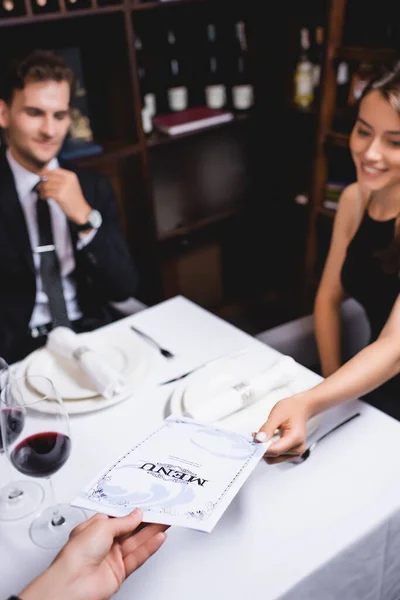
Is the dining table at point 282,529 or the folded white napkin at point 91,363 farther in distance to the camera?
the folded white napkin at point 91,363

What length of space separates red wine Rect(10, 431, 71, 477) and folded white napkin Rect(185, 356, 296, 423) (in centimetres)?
24

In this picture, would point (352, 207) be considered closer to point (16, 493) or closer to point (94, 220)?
point (94, 220)

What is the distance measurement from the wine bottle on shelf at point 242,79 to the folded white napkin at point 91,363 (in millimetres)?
1720

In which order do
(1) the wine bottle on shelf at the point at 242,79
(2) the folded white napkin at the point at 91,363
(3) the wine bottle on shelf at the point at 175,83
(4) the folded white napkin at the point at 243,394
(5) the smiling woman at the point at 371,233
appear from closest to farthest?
(4) the folded white napkin at the point at 243,394
(2) the folded white napkin at the point at 91,363
(5) the smiling woman at the point at 371,233
(3) the wine bottle on shelf at the point at 175,83
(1) the wine bottle on shelf at the point at 242,79

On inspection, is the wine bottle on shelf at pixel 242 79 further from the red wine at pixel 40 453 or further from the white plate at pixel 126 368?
the red wine at pixel 40 453

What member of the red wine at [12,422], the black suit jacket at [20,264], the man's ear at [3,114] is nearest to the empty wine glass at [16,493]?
the red wine at [12,422]

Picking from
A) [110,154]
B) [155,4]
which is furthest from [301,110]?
[110,154]

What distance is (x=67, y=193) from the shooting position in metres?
1.71

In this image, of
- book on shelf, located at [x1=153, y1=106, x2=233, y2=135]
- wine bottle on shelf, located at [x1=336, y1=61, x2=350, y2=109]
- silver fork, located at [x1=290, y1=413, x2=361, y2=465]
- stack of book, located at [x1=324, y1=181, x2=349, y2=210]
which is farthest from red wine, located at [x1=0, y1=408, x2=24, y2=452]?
wine bottle on shelf, located at [x1=336, y1=61, x2=350, y2=109]

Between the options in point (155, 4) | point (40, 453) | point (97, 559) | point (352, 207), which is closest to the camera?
point (97, 559)

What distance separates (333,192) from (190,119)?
2.32 ft

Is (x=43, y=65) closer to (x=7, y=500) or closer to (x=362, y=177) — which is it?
(x=362, y=177)

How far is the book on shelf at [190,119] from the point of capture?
7.70ft

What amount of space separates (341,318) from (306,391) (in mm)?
593
